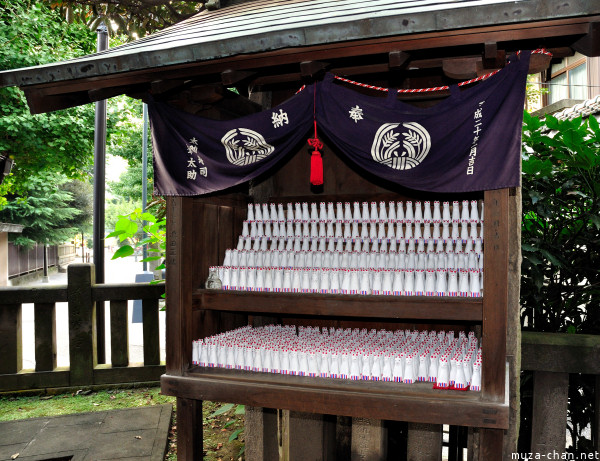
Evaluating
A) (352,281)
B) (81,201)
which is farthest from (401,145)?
(81,201)

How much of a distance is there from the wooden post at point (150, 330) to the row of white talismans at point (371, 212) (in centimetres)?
316

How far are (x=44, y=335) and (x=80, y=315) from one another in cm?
61

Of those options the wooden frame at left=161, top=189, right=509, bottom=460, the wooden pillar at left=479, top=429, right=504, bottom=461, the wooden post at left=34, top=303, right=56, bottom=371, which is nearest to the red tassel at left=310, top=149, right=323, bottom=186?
the wooden frame at left=161, top=189, right=509, bottom=460

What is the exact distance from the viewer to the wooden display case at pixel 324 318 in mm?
3186

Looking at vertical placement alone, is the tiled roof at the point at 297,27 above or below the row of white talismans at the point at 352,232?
above

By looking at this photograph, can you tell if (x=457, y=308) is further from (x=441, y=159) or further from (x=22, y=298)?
(x=22, y=298)

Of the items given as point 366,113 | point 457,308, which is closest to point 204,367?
point 457,308

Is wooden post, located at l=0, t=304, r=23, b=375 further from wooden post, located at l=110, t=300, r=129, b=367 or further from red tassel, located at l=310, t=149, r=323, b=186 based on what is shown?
red tassel, located at l=310, t=149, r=323, b=186

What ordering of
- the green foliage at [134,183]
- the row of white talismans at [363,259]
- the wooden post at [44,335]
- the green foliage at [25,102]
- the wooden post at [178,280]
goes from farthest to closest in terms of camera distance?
the green foliage at [134,183] < the green foliage at [25,102] < the wooden post at [44,335] < the wooden post at [178,280] < the row of white talismans at [363,259]

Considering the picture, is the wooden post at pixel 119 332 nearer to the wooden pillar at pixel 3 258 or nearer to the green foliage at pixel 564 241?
the green foliage at pixel 564 241

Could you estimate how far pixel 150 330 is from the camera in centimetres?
724

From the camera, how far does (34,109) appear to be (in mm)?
3803

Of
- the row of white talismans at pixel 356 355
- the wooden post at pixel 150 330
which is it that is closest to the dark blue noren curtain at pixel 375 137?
the row of white talismans at pixel 356 355

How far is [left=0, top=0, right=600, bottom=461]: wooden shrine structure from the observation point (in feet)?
9.25
